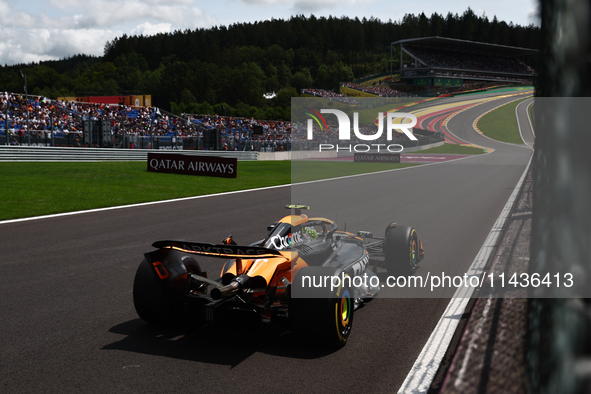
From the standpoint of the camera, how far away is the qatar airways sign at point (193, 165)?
2150cm

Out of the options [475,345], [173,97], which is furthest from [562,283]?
[173,97]

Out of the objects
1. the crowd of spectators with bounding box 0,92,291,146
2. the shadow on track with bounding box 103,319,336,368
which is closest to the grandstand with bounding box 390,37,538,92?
the crowd of spectators with bounding box 0,92,291,146

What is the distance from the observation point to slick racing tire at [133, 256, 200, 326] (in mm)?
4770

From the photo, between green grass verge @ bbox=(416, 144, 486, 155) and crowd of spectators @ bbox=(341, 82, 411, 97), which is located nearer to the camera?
green grass verge @ bbox=(416, 144, 486, 155)

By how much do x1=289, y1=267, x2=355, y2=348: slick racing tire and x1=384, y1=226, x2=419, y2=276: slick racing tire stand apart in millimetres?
2138

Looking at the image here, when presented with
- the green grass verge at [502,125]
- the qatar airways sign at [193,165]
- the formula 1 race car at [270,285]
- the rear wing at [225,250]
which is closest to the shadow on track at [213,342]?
the formula 1 race car at [270,285]

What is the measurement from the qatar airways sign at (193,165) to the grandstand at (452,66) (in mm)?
66757

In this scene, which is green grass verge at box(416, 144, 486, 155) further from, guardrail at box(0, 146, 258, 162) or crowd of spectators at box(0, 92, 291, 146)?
guardrail at box(0, 146, 258, 162)

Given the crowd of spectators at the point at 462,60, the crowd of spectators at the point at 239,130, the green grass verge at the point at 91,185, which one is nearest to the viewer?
the green grass verge at the point at 91,185

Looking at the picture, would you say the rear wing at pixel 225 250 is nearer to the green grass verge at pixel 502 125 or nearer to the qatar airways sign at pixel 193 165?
the qatar airways sign at pixel 193 165

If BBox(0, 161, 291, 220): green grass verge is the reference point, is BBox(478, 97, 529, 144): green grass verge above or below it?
above

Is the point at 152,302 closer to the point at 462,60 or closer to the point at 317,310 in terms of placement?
the point at 317,310

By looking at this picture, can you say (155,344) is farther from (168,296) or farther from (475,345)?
(475,345)

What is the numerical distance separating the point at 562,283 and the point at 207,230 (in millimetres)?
9705
